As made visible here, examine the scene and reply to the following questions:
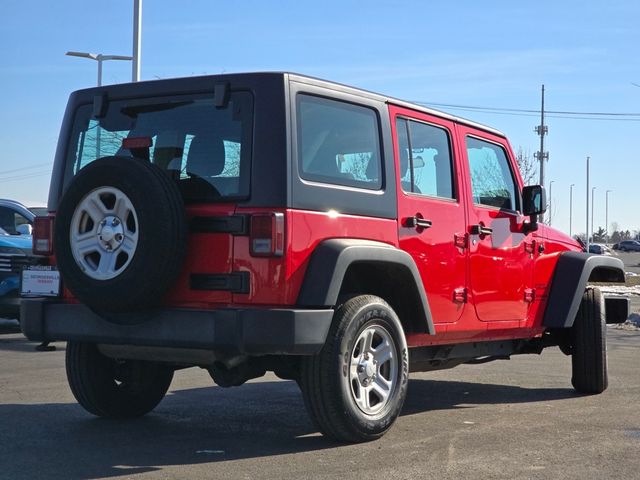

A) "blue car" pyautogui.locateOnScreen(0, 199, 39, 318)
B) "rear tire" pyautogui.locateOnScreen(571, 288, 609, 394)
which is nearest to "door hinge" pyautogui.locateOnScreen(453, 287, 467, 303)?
"rear tire" pyautogui.locateOnScreen(571, 288, 609, 394)

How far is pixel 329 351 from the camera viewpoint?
18.2 feet

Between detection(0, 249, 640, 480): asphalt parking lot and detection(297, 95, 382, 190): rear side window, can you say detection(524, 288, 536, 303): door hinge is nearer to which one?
detection(0, 249, 640, 480): asphalt parking lot

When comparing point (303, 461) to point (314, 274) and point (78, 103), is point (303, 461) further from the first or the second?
point (78, 103)

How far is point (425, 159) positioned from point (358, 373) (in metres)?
1.70

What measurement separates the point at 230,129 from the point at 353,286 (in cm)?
127

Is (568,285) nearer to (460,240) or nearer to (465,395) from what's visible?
(465,395)

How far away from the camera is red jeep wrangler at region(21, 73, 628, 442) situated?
5.39m

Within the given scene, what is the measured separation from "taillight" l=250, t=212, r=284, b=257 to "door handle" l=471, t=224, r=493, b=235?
215 centimetres

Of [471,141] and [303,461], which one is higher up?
[471,141]

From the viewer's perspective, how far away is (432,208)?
261 inches

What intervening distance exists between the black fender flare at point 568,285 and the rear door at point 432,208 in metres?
1.48

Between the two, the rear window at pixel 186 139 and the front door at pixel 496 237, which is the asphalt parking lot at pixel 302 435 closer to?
the front door at pixel 496 237

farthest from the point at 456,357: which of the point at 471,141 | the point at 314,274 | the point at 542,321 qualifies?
the point at 314,274

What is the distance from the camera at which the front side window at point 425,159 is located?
652 cm
